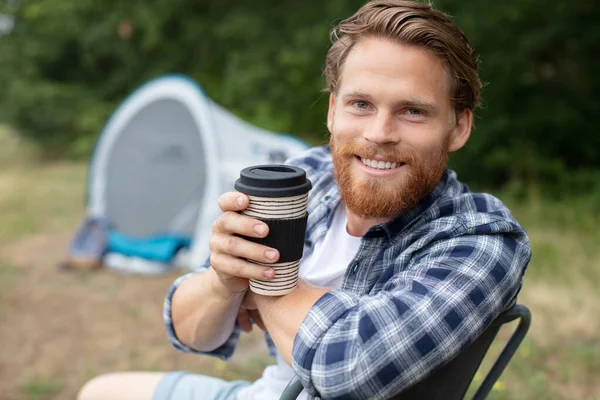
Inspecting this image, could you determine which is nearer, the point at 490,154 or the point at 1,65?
the point at 490,154

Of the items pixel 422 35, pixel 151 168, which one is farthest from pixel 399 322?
pixel 151 168

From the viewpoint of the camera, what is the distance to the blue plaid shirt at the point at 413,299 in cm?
115

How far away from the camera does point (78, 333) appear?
4285 millimetres

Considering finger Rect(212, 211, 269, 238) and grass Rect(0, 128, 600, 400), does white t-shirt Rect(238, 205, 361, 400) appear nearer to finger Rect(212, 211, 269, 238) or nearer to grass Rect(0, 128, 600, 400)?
finger Rect(212, 211, 269, 238)

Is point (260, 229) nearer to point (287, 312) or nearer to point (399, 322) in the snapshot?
point (287, 312)

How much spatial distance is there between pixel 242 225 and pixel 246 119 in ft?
27.8

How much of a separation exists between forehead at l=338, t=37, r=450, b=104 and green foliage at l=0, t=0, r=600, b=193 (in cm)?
282

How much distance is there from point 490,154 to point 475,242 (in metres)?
6.69

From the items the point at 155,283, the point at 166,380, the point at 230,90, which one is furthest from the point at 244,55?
A: the point at 166,380

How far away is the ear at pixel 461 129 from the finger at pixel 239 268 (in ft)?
2.07

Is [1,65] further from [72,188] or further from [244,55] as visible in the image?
[244,55]

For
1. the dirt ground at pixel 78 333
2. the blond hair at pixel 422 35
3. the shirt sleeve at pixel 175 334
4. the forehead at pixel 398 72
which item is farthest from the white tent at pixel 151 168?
the forehead at pixel 398 72

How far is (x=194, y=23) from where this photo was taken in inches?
419

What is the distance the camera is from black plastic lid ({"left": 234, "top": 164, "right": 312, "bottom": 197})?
3.73 feet
